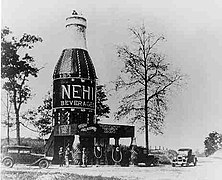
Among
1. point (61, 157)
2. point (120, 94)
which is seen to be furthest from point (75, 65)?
point (61, 157)

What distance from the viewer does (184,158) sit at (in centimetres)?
189

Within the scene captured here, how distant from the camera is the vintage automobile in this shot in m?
1.90

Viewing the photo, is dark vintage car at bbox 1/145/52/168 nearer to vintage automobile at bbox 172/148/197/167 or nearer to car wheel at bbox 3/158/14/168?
car wheel at bbox 3/158/14/168

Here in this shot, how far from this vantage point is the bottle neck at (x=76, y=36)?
1979 mm

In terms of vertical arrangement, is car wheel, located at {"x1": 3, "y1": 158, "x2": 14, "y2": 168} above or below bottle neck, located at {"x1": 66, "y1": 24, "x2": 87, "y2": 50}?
below

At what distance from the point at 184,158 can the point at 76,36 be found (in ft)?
1.80

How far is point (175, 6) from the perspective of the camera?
2.00 m

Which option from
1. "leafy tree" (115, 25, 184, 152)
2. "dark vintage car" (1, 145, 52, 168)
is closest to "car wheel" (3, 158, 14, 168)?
"dark vintage car" (1, 145, 52, 168)

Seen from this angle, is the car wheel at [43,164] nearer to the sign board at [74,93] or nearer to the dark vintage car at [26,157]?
the dark vintage car at [26,157]

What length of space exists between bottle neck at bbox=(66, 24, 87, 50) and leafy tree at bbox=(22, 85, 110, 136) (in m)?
0.16

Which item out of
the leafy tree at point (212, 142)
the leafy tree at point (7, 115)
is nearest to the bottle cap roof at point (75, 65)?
the leafy tree at point (7, 115)

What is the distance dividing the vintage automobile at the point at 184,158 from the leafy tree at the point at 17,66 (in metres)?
0.55

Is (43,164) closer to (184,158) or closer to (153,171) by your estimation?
(153,171)

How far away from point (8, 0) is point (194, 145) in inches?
32.4
